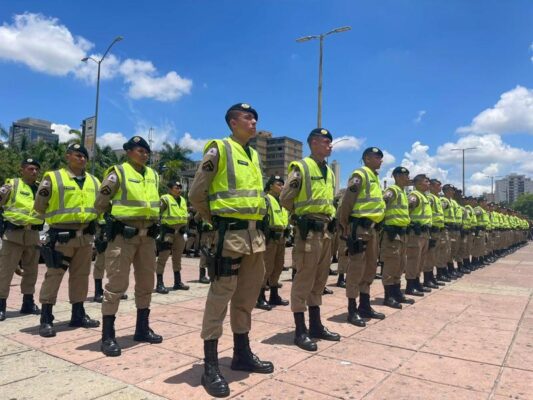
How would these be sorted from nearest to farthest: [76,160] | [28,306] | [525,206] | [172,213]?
1. [76,160]
2. [28,306]
3. [172,213]
4. [525,206]

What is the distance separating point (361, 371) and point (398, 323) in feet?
6.81

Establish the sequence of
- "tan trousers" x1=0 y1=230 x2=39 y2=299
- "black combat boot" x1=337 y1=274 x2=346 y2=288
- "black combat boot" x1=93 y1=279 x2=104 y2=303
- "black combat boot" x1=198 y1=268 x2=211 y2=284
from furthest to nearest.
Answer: "black combat boot" x1=198 y1=268 x2=211 y2=284, "black combat boot" x1=337 y1=274 x2=346 y2=288, "black combat boot" x1=93 y1=279 x2=104 y2=303, "tan trousers" x1=0 y1=230 x2=39 y2=299

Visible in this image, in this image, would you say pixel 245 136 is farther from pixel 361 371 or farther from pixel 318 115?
pixel 318 115

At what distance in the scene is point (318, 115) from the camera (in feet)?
58.2

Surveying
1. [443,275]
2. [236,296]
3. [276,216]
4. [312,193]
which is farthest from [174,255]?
[443,275]

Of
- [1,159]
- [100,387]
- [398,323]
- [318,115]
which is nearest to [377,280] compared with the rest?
[398,323]

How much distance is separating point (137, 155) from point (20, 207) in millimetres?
2385

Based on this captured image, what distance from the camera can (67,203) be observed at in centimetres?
498

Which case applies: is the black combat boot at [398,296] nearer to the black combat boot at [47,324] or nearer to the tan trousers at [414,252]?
the tan trousers at [414,252]

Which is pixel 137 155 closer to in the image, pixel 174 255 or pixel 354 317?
pixel 354 317

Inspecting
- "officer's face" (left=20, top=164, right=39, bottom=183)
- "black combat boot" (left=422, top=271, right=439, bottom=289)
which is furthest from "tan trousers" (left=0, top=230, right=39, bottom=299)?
"black combat boot" (left=422, top=271, right=439, bottom=289)

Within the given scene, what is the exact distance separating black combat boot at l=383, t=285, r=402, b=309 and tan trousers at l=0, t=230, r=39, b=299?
5.18 m

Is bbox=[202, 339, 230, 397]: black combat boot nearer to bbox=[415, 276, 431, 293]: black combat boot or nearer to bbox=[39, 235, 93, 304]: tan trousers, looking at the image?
bbox=[39, 235, 93, 304]: tan trousers

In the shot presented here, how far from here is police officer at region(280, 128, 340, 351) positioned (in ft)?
15.3
